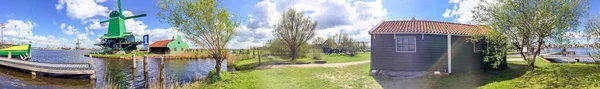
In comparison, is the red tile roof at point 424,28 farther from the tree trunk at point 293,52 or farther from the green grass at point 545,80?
the tree trunk at point 293,52

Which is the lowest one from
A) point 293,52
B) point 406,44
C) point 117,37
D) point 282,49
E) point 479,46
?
point 293,52

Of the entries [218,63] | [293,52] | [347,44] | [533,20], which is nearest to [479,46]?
[533,20]

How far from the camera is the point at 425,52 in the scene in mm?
11609

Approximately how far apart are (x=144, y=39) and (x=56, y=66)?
1289 inches

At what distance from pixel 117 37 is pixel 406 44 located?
45.5 metres

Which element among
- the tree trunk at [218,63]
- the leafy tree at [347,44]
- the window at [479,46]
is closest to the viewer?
the tree trunk at [218,63]

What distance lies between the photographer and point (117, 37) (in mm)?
45188

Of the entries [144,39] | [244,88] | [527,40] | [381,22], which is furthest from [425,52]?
[144,39]

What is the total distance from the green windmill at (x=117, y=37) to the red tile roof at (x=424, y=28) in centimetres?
4358

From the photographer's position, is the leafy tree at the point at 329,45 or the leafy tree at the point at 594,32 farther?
the leafy tree at the point at 329,45

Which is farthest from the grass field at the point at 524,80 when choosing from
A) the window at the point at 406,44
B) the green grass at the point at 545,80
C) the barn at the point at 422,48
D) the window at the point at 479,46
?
the window at the point at 406,44

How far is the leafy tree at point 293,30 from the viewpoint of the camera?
21.4m

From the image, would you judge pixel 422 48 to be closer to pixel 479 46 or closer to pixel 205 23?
pixel 479 46

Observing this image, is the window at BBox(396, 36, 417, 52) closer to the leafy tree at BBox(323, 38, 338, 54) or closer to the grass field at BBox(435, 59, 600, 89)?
the grass field at BBox(435, 59, 600, 89)
